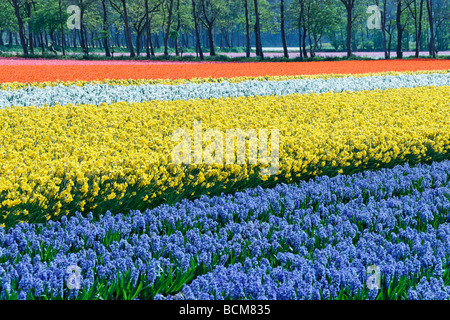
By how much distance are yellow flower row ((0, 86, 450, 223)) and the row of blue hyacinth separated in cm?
52

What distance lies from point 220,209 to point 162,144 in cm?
237

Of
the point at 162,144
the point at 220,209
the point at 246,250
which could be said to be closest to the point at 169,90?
the point at 162,144

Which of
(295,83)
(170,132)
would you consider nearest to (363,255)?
(170,132)

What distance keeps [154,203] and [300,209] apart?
1823 mm

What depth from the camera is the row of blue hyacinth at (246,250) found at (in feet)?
11.3

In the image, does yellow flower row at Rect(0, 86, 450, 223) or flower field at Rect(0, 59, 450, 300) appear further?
yellow flower row at Rect(0, 86, 450, 223)

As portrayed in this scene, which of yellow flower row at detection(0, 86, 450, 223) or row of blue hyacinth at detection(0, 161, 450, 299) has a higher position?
yellow flower row at detection(0, 86, 450, 223)

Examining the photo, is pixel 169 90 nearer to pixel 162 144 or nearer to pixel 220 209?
pixel 162 144

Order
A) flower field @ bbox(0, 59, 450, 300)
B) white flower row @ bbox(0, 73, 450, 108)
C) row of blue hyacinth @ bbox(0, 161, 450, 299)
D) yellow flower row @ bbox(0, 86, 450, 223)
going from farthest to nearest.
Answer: white flower row @ bbox(0, 73, 450, 108) < yellow flower row @ bbox(0, 86, 450, 223) < flower field @ bbox(0, 59, 450, 300) < row of blue hyacinth @ bbox(0, 161, 450, 299)

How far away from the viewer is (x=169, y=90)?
47.1 feet

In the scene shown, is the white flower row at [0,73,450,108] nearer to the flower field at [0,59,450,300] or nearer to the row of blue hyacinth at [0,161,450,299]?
the flower field at [0,59,450,300]

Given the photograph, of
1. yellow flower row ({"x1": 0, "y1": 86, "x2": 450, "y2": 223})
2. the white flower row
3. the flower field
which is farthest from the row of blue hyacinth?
the white flower row

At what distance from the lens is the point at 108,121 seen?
937 cm

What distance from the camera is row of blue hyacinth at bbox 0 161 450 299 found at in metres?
3.44
